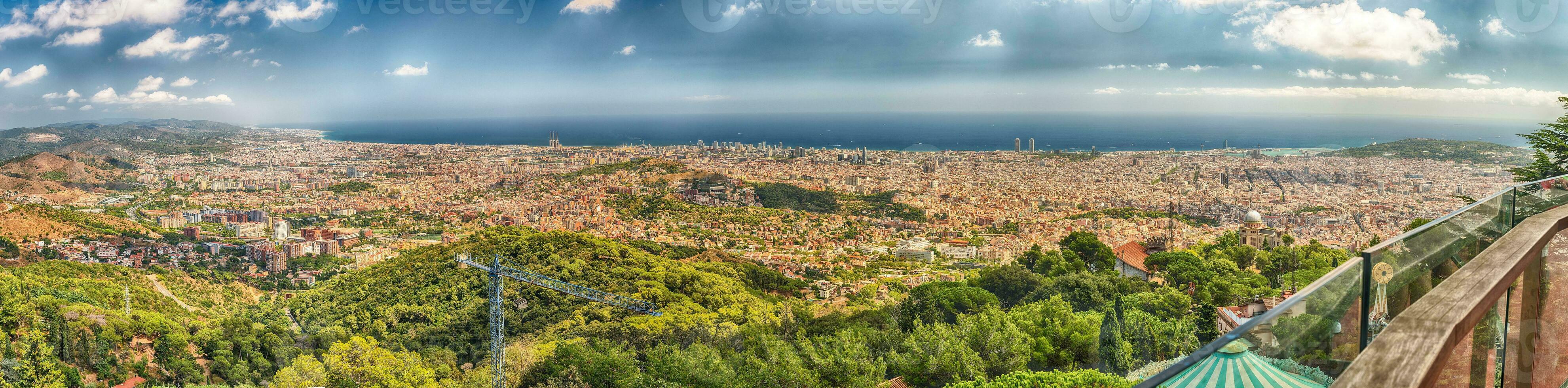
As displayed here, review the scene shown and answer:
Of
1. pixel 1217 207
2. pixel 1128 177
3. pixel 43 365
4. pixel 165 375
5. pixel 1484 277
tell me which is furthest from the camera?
pixel 1128 177

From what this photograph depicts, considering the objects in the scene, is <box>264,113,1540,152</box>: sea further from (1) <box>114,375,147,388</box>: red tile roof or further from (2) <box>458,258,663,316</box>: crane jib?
(1) <box>114,375,147,388</box>: red tile roof

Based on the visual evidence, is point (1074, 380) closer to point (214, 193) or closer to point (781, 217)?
point (781, 217)

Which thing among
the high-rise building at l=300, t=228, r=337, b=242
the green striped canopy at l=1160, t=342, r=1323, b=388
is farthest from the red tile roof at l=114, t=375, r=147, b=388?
the green striped canopy at l=1160, t=342, r=1323, b=388

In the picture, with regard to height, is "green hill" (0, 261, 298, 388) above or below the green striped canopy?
below

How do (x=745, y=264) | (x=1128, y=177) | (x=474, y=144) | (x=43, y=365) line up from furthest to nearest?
(x=474, y=144) < (x=1128, y=177) < (x=745, y=264) < (x=43, y=365)

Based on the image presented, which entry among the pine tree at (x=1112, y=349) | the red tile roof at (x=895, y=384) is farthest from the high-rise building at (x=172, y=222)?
the pine tree at (x=1112, y=349)

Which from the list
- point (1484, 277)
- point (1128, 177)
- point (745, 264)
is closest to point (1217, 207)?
point (1128, 177)
